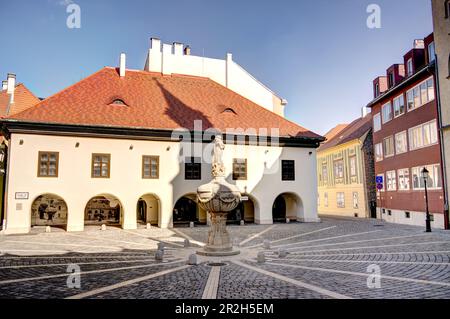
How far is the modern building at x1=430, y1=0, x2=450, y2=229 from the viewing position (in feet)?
64.5

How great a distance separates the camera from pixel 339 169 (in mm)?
36969

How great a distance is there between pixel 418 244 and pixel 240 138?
46.0ft

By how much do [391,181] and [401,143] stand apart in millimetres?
3260

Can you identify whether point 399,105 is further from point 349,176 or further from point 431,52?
point 349,176

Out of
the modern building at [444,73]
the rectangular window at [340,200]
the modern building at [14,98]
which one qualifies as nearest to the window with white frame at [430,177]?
the modern building at [444,73]

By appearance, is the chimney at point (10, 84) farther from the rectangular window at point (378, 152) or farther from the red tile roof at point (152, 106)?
the rectangular window at point (378, 152)

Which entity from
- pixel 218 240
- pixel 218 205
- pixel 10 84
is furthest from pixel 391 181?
pixel 10 84

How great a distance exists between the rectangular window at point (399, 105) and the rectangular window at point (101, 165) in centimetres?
2069

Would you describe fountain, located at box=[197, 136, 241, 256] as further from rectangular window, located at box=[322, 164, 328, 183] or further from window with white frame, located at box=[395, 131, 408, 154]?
rectangular window, located at box=[322, 164, 328, 183]

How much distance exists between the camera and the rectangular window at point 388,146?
86.9 feet

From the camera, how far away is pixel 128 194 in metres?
22.6
